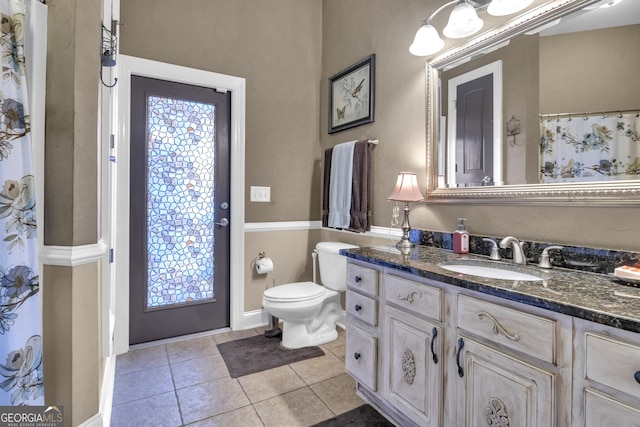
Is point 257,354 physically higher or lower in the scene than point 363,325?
lower

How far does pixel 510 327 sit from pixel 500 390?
217mm

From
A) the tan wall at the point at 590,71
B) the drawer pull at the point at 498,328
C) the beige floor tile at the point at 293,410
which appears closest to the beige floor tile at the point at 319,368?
the beige floor tile at the point at 293,410

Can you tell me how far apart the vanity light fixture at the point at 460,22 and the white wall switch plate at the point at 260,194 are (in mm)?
1569

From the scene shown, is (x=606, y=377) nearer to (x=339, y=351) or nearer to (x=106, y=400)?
(x=339, y=351)

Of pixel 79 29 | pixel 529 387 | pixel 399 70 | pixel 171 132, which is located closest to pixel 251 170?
pixel 171 132

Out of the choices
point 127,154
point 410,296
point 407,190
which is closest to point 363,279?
point 410,296

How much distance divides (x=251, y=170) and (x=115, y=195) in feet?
3.31

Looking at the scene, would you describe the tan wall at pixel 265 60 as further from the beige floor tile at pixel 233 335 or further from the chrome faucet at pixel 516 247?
the chrome faucet at pixel 516 247

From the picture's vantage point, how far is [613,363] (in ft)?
2.59

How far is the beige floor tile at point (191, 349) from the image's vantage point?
A: 89.6 inches

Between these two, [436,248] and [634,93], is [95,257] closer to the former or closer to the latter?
[436,248]

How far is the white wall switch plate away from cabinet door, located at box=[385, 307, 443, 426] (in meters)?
1.63

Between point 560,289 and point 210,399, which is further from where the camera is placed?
point 210,399

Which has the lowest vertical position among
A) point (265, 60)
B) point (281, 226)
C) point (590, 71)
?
point (281, 226)
